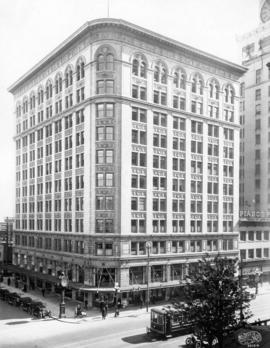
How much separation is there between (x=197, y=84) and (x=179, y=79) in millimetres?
3299

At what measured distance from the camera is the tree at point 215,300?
85.6ft

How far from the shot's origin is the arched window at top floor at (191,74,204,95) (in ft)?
197

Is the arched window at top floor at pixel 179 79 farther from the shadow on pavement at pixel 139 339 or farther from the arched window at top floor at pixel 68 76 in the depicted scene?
the shadow on pavement at pixel 139 339

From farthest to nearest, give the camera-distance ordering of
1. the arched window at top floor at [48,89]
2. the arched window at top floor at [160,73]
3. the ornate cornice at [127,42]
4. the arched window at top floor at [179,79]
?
the arched window at top floor at [48,89]
the arched window at top floor at [179,79]
the arched window at top floor at [160,73]
the ornate cornice at [127,42]

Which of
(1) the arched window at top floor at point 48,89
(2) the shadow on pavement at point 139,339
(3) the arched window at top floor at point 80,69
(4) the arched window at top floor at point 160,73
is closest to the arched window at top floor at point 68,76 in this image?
(3) the arched window at top floor at point 80,69

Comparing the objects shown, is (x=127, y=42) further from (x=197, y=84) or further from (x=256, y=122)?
(x=256, y=122)

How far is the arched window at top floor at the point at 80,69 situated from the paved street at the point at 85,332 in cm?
2918

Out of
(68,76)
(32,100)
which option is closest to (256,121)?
(68,76)

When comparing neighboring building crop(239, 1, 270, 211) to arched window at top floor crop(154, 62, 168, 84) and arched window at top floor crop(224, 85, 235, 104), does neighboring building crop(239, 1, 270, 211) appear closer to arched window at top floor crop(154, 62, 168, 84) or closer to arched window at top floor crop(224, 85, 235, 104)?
arched window at top floor crop(224, 85, 235, 104)

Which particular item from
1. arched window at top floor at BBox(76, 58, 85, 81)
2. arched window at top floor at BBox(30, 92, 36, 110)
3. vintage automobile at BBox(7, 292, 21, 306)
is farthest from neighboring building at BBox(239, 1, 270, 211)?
vintage automobile at BBox(7, 292, 21, 306)

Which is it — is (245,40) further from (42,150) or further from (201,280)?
(201,280)

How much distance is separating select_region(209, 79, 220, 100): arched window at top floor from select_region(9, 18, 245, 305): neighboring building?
5.6 inches

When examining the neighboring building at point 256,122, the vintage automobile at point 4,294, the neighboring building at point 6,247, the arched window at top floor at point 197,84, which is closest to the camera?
the vintage automobile at point 4,294

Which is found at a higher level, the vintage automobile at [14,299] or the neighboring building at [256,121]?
the neighboring building at [256,121]
